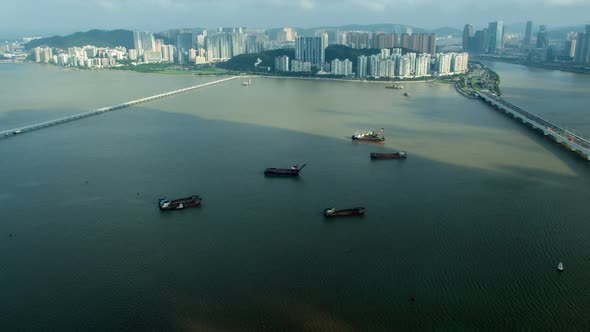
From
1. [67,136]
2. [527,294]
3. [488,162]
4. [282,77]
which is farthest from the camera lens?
[282,77]

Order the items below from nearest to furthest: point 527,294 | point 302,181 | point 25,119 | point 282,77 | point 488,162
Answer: point 527,294, point 302,181, point 488,162, point 25,119, point 282,77

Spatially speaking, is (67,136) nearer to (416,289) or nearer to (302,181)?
(302,181)

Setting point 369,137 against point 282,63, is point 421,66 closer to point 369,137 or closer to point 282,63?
point 282,63

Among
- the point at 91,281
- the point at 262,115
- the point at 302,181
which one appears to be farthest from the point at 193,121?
the point at 91,281

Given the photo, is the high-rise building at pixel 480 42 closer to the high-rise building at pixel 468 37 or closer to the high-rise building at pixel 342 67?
the high-rise building at pixel 468 37

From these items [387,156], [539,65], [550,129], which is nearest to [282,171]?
[387,156]

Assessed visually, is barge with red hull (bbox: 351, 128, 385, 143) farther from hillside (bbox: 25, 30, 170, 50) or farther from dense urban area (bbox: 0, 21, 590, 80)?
hillside (bbox: 25, 30, 170, 50)
